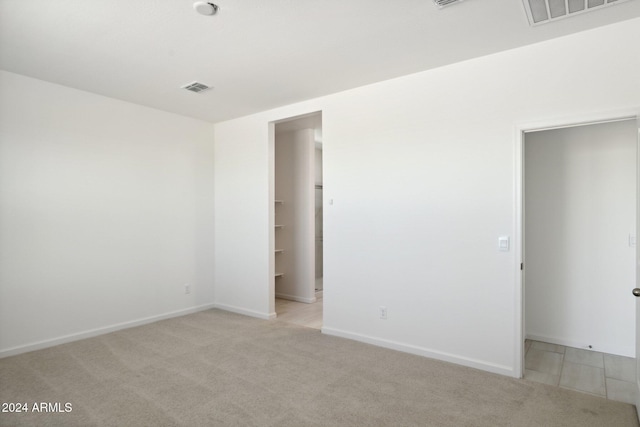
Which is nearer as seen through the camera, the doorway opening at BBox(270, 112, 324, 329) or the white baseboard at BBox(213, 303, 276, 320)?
the white baseboard at BBox(213, 303, 276, 320)

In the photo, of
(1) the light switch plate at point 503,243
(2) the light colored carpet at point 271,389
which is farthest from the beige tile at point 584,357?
(1) the light switch plate at point 503,243

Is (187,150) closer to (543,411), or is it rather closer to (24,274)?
(24,274)

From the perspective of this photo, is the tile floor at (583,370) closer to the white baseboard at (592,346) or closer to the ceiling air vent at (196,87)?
the white baseboard at (592,346)

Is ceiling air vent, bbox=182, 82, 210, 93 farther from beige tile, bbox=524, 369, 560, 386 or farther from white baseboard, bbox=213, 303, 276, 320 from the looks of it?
beige tile, bbox=524, 369, 560, 386

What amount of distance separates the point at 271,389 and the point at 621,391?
8.79 ft

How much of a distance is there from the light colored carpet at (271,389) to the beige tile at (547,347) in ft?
3.15

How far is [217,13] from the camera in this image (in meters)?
2.51

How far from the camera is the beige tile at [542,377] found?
298 centimetres

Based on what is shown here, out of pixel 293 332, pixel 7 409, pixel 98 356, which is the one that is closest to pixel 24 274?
pixel 98 356

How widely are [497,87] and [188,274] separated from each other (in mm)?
4360

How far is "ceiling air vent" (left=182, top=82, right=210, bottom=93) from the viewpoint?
383 cm

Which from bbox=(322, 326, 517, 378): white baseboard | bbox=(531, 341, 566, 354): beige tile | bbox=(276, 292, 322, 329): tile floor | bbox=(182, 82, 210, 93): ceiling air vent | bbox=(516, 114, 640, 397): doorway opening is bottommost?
bbox=(276, 292, 322, 329): tile floor

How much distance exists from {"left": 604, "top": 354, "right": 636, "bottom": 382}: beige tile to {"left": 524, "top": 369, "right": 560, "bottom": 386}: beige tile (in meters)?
0.47

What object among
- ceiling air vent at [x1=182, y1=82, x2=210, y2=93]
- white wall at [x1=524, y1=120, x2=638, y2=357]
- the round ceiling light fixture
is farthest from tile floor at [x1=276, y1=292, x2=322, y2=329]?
the round ceiling light fixture
